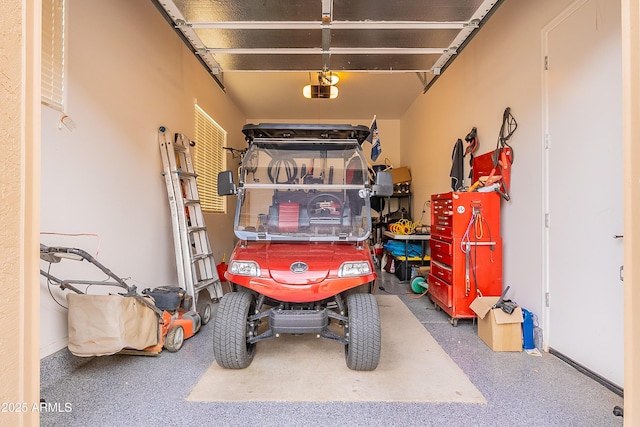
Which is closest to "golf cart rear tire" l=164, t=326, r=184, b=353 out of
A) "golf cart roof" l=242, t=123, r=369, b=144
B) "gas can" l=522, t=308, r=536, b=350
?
"golf cart roof" l=242, t=123, r=369, b=144

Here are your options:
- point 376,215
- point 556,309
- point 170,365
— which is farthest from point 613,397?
point 376,215

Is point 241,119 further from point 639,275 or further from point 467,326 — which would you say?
point 639,275

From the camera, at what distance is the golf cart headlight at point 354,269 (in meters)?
2.02

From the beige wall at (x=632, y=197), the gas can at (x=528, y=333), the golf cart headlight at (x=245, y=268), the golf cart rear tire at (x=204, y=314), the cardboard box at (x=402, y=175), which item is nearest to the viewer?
the beige wall at (x=632, y=197)

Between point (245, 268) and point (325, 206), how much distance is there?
0.87 meters

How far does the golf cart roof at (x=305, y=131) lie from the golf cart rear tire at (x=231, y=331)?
1.38 metres

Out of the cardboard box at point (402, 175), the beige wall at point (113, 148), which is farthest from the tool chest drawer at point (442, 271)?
the cardboard box at point (402, 175)

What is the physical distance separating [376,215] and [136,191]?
205 inches

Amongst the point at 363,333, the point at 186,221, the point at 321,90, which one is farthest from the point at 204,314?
the point at 321,90

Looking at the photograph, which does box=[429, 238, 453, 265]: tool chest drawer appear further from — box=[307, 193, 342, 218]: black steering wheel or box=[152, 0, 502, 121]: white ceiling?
box=[152, 0, 502, 121]: white ceiling

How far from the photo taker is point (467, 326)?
10.1 feet

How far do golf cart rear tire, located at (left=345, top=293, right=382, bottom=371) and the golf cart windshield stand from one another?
1.81ft

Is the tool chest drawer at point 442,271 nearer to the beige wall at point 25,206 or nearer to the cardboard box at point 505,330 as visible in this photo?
the cardboard box at point 505,330

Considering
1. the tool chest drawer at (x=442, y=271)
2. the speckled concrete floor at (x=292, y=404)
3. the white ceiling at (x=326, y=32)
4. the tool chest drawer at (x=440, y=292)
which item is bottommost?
the speckled concrete floor at (x=292, y=404)
